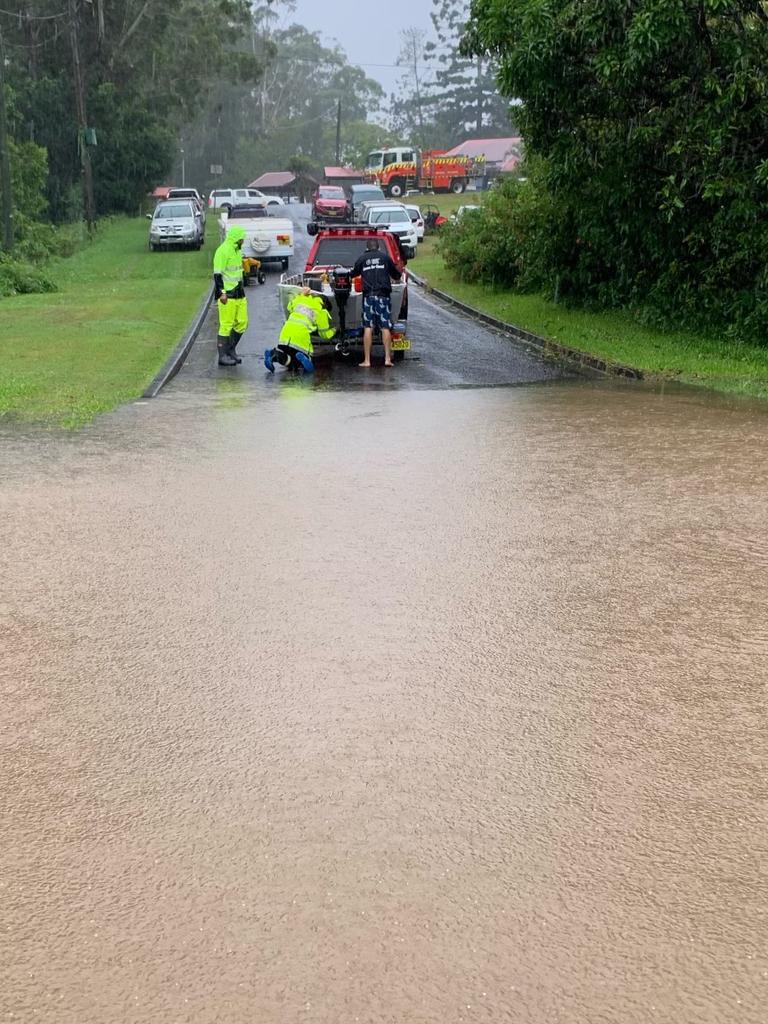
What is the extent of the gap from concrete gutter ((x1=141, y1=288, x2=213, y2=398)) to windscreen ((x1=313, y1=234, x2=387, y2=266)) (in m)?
2.51

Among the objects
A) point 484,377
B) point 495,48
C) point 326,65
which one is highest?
point 326,65

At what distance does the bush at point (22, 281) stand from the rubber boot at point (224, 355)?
14002 millimetres

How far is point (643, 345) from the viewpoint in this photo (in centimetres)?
1842

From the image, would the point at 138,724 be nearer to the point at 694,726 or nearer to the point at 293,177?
the point at 694,726

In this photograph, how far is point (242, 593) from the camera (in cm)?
679

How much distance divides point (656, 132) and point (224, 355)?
284 inches

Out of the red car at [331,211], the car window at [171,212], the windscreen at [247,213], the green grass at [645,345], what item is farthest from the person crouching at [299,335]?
the red car at [331,211]

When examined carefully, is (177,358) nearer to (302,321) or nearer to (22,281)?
(302,321)

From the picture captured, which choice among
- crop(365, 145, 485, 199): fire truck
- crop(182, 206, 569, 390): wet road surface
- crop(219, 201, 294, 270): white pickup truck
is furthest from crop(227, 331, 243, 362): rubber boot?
crop(365, 145, 485, 199): fire truck

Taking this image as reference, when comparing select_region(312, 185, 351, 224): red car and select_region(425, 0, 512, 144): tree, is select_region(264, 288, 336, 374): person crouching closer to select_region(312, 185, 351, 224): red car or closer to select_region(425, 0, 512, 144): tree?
select_region(312, 185, 351, 224): red car

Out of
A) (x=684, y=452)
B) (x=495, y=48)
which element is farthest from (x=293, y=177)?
(x=684, y=452)

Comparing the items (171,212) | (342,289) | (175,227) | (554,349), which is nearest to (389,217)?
(175,227)

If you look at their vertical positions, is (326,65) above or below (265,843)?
above

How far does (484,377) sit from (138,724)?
472 inches
